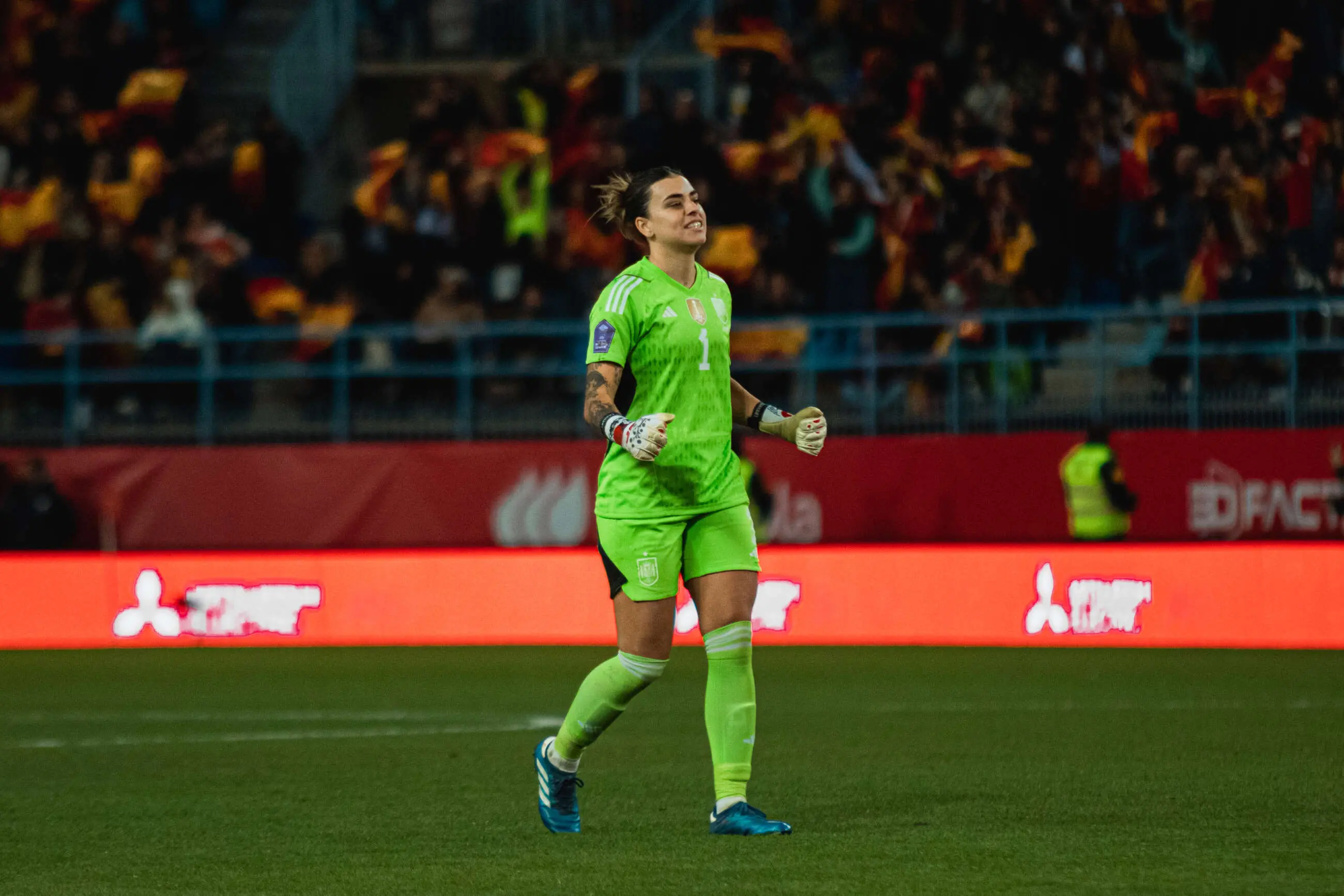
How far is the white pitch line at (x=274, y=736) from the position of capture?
10.8 metres

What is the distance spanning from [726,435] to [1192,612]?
10110mm

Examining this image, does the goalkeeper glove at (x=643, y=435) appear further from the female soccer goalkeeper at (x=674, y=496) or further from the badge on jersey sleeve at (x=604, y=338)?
the badge on jersey sleeve at (x=604, y=338)

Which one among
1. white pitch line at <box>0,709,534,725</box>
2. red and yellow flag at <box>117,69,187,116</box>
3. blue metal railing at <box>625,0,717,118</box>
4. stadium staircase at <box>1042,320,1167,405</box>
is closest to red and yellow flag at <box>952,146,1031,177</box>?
stadium staircase at <box>1042,320,1167,405</box>

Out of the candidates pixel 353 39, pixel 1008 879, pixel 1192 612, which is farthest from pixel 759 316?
pixel 1008 879

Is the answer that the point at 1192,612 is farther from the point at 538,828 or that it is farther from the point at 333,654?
the point at 538,828

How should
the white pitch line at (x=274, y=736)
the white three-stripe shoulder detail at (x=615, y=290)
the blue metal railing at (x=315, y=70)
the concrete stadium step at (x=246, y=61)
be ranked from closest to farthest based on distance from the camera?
the white three-stripe shoulder detail at (x=615, y=290) → the white pitch line at (x=274, y=736) → the blue metal railing at (x=315, y=70) → the concrete stadium step at (x=246, y=61)

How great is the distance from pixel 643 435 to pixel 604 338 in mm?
495

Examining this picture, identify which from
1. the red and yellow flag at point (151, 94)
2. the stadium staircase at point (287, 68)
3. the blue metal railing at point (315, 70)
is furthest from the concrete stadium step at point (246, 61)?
the red and yellow flag at point (151, 94)

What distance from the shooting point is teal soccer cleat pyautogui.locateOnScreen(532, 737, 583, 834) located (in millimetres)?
7258

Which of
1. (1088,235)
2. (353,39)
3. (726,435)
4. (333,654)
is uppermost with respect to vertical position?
(353,39)

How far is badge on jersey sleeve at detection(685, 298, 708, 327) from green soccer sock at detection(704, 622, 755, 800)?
0.97 meters

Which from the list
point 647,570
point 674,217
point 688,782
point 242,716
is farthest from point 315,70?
point 647,570

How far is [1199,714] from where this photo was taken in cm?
1137

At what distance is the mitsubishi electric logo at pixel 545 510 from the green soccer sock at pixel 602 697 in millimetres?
12440
